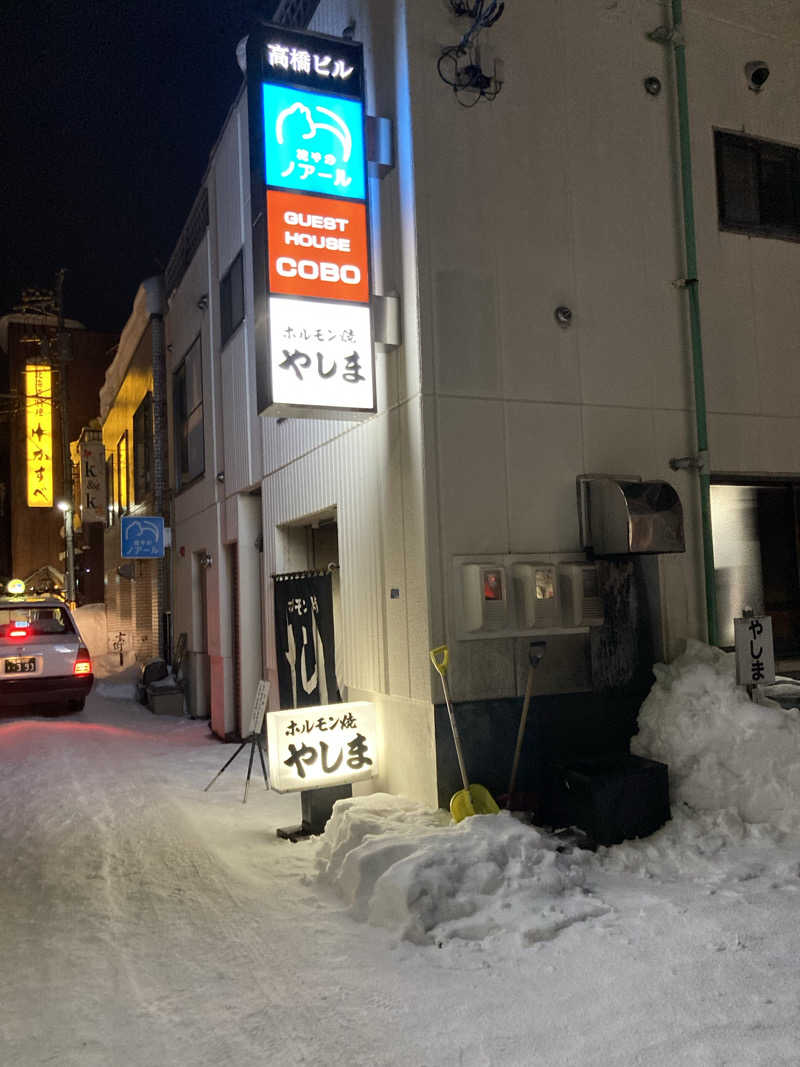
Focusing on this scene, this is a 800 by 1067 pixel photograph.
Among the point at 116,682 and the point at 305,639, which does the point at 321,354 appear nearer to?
the point at 305,639

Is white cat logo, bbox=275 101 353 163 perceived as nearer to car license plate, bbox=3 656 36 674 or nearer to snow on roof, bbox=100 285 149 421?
car license plate, bbox=3 656 36 674

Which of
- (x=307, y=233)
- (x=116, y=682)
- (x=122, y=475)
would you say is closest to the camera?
(x=307, y=233)

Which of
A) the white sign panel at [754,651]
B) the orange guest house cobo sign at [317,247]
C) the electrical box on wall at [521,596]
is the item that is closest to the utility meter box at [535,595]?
the electrical box on wall at [521,596]

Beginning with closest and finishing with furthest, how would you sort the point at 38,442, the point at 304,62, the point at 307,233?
the point at 307,233 < the point at 304,62 < the point at 38,442

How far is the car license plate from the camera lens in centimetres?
1286

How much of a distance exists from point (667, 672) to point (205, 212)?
1104cm

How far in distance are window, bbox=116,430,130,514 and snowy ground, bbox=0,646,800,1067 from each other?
50.3ft

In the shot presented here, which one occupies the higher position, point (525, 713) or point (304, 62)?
point (304, 62)

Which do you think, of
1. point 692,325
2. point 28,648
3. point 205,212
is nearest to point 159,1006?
point 692,325

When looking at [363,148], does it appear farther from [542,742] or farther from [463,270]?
[542,742]

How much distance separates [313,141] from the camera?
7.18 m

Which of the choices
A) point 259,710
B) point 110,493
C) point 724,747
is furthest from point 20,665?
point 110,493

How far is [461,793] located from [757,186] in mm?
6766

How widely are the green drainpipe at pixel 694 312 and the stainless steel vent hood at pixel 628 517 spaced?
0.90 meters
